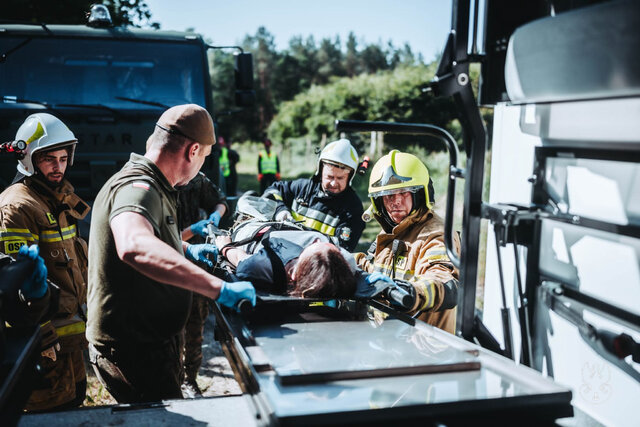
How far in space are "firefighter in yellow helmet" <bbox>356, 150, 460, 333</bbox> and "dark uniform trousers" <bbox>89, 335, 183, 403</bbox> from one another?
142 cm

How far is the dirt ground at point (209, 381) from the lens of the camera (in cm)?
431

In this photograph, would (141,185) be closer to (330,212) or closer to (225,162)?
(330,212)

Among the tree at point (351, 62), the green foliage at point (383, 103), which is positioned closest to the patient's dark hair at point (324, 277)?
the green foliage at point (383, 103)

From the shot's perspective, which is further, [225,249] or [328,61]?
[328,61]

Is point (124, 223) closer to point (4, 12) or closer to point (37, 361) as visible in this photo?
point (37, 361)

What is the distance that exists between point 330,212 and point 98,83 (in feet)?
9.41

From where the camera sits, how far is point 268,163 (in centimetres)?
1570

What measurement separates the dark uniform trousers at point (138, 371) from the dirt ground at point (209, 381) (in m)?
1.62

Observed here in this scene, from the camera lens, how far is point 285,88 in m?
58.6

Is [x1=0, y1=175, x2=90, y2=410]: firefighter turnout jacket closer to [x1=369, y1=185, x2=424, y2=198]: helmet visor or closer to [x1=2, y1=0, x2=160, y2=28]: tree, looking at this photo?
[x1=369, y1=185, x2=424, y2=198]: helmet visor

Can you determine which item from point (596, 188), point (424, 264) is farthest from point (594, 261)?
point (424, 264)

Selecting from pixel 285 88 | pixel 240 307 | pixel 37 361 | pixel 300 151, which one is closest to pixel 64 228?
pixel 37 361

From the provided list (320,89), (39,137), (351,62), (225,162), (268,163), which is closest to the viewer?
(39,137)

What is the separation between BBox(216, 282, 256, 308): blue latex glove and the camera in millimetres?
2312
